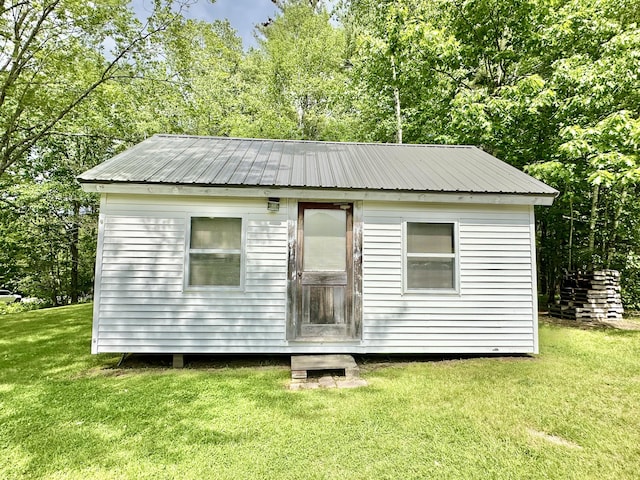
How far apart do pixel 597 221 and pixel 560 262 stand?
1606 millimetres

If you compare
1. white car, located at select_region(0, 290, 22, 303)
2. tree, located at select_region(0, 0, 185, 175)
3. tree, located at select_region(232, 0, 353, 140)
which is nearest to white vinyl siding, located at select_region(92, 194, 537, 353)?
tree, located at select_region(0, 0, 185, 175)

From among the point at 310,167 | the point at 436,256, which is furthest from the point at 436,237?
the point at 310,167

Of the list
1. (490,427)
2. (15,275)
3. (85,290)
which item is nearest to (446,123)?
(490,427)

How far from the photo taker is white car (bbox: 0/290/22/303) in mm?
16000

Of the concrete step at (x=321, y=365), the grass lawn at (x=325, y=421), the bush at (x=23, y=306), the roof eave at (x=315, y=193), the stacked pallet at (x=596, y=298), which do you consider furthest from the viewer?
the bush at (x=23, y=306)

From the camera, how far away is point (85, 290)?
17.0 metres

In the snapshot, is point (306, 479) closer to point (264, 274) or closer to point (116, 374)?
point (264, 274)

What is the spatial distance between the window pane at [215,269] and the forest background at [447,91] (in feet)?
20.3

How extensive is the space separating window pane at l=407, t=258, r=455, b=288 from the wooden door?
3.11 ft

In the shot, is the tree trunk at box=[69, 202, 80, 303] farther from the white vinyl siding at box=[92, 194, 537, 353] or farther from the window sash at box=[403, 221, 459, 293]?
the window sash at box=[403, 221, 459, 293]

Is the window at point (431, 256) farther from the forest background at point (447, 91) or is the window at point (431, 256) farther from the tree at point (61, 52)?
the tree at point (61, 52)

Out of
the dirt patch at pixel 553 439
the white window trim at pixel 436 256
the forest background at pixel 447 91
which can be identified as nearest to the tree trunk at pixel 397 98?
the forest background at pixel 447 91

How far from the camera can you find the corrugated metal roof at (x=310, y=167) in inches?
196

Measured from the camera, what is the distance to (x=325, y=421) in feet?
11.0
